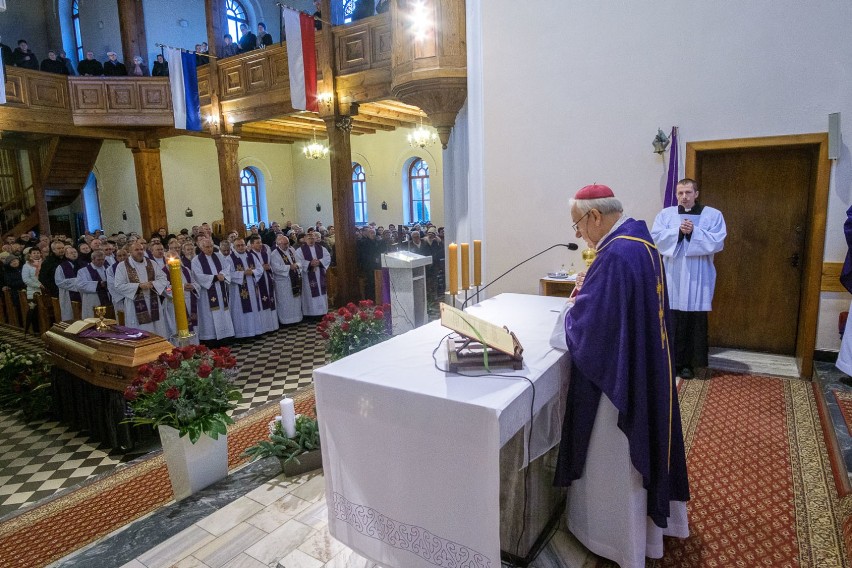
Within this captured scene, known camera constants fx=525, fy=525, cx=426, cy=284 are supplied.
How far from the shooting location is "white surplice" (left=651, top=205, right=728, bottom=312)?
15.6 feet

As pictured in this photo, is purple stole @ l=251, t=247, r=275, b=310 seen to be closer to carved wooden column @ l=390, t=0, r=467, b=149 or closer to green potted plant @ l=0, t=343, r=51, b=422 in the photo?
green potted plant @ l=0, t=343, r=51, b=422

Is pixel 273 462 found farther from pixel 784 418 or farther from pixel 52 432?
pixel 784 418

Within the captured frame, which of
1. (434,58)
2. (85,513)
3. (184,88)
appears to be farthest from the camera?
(184,88)

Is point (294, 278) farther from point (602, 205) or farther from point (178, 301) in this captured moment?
point (602, 205)

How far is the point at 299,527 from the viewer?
107 inches

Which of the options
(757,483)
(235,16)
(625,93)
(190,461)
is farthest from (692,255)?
(235,16)

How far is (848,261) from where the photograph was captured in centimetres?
424

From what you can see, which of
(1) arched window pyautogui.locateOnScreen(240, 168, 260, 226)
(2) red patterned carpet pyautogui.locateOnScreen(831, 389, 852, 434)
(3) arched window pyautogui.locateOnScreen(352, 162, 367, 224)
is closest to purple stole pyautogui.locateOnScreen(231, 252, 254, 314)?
(2) red patterned carpet pyautogui.locateOnScreen(831, 389, 852, 434)

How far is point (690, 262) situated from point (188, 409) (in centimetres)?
435

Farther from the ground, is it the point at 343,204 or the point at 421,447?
the point at 343,204

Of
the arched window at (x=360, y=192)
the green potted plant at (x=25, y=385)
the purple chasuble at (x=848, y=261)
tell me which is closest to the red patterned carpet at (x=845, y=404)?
the purple chasuble at (x=848, y=261)

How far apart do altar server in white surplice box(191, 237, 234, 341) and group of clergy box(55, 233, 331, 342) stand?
14 millimetres

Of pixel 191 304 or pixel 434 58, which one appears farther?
pixel 191 304

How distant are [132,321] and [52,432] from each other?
101 inches
